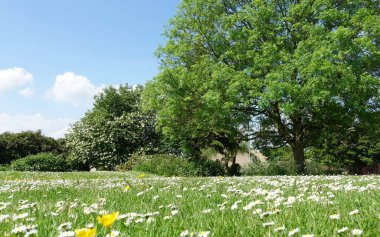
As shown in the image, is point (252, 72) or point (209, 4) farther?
point (209, 4)

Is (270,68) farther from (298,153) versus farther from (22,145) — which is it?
(22,145)

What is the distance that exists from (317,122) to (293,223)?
20.8 m

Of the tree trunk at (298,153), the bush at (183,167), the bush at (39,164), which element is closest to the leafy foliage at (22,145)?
the bush at (39,164)

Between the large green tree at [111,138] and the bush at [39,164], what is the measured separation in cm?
387

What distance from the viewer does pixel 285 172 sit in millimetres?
21422

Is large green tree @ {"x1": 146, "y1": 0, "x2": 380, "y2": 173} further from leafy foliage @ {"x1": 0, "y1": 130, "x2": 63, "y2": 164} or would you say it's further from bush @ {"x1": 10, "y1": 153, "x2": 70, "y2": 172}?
leafy foliage @ {"x1": 0, "y1": 130, "x2": 63, "y2": 164}

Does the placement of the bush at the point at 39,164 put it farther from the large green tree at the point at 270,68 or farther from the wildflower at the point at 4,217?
the wildflower at the point at 4,217

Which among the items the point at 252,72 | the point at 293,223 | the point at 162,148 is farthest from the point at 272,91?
the point at 162,148

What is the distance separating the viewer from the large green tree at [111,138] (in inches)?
1410

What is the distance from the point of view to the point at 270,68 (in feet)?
65.6

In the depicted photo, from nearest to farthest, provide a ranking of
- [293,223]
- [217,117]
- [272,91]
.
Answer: [293,223]
[272,91]
[217,117]

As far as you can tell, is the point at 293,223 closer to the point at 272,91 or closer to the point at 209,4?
the point at 272,91

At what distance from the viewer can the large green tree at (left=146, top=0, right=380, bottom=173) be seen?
17.5 m

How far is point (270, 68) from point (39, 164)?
67.7 ft
